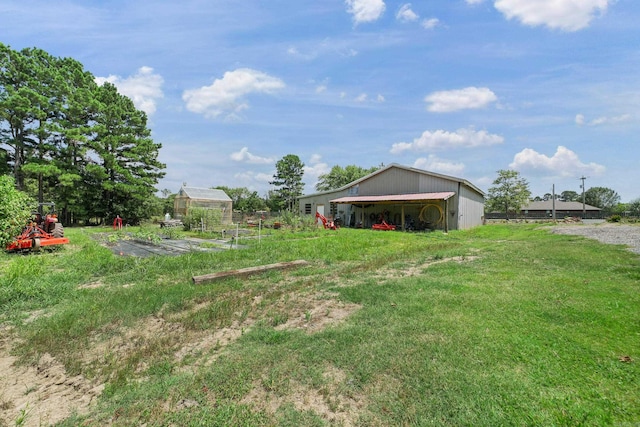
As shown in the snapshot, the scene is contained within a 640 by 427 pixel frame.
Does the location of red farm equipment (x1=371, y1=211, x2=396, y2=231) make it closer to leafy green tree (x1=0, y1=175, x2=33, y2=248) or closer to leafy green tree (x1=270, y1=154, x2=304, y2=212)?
leafy green tree (x1=0, y1=175, x2=33, y2=248)

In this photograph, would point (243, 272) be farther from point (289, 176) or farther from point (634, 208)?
point (634, 208)

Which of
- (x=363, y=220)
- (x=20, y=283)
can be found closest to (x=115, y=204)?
(x=363, y=220)

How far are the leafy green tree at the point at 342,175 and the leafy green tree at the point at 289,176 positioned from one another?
461cm

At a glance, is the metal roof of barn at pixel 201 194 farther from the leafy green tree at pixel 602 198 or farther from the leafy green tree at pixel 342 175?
the leafy green tree at pixel 602 198

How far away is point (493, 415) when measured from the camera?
201cm

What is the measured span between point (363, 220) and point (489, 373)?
67.6 feet

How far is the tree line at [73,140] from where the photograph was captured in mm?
20094

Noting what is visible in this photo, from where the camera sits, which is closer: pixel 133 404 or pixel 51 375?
pixel 133 404

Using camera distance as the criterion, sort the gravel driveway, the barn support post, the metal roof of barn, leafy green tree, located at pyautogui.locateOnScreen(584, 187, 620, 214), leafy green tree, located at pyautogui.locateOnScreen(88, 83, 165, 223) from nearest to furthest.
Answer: the gravel driveway
the barn support post
leafy green tree, located at pyautogui.locateOnScreen(88, 83, 165, 223)
the metal roof of barn
leafy green tree, located at pyautogui.locateOnScreen(584, 187, 620, 214)

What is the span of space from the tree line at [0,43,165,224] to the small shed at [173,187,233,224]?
3312 mm

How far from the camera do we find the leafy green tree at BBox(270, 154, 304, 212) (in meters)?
49.7

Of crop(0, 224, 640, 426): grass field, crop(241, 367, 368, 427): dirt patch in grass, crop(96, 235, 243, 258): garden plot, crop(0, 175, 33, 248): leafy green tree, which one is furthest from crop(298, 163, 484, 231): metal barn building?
crop(0, 175, 33, 248): leafy green tree

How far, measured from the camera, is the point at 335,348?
2.98 m

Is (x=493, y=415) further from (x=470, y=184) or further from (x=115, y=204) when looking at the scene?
(x=115, y=204)
